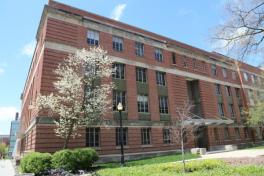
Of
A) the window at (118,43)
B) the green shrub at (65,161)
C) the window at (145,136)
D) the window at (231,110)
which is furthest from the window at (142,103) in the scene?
the window at (231,110)

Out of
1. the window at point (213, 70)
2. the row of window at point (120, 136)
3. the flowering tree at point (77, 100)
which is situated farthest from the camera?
the window at point (213, 70)

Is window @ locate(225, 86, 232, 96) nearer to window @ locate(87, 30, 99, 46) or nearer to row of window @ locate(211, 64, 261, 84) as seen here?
row of window @ locate(211, 64, 261, 84)

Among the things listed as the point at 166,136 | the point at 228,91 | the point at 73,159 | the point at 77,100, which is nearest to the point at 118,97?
the point at 77,100

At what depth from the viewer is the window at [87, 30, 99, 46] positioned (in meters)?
25.0

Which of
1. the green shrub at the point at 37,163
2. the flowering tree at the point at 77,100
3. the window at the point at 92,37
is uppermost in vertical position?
the window at the point at 92,37

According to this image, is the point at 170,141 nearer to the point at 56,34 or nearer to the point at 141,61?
the point at 141,61

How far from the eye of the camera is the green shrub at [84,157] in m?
16.5

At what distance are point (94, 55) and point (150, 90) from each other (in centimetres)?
1055

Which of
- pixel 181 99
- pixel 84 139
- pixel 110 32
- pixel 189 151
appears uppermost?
pixel 110 32

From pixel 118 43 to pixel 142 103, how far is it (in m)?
7.75

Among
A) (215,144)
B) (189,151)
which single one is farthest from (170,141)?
(215,144)

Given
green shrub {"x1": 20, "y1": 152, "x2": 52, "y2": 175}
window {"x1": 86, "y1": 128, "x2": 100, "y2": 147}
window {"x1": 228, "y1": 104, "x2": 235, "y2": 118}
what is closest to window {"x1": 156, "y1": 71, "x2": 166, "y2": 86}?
window {"x1": 86, "y1": 128, "x2": 100, "y2": 147}

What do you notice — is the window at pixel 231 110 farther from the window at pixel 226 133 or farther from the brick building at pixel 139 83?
the window at pixel 226 133

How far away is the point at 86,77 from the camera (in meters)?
19.6
